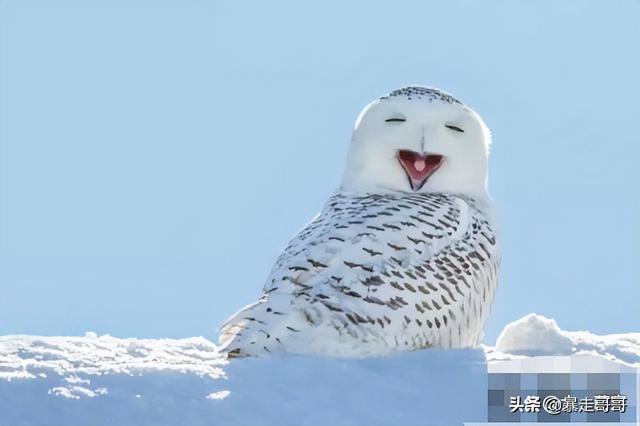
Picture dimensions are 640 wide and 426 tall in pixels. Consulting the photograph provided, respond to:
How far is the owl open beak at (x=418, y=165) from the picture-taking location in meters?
6.64

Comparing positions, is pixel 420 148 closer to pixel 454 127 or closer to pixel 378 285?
pixel 454 127

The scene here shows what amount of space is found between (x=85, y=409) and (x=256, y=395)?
0.60 meters

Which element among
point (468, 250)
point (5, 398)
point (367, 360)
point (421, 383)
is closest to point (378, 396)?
point (421, 383)

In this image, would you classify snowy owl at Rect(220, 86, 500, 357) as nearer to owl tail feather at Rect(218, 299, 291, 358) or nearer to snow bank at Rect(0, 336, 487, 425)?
owl tail feather at Rect(218, 299, 291, 358)

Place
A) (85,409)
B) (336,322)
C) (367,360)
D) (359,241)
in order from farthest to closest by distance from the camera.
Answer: (359,241) → (336,322) → (367,360) → (85,409)

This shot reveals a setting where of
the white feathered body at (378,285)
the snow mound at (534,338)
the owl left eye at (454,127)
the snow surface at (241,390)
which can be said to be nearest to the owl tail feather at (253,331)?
the white feathered body at (378,285)

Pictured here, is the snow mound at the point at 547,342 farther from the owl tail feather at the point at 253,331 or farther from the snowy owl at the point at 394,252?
the owl tail feather at the point at 253,331

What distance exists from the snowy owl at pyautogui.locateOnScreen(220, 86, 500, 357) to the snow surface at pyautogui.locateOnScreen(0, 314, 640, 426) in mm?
446

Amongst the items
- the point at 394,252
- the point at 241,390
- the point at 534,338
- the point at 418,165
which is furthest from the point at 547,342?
the point at 241,390

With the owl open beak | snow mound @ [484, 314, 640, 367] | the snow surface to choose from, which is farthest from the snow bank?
the owl open beak

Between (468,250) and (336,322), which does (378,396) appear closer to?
(336,322)

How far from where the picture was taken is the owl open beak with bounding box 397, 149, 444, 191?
6.64 metres

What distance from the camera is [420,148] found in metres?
6.61

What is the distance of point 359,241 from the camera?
5812 mm
